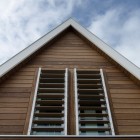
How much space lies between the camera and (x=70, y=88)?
528 cm

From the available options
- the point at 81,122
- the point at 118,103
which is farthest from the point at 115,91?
the point at 81,122

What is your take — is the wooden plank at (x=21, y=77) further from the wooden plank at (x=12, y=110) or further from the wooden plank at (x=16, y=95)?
the wooden plank at (x=12, y=110)

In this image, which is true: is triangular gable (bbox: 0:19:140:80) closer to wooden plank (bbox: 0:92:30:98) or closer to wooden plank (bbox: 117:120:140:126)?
wooden plank (bbox: 0:92:30:98)

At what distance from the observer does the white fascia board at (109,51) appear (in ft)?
17.7

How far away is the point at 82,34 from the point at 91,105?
8.97 ft

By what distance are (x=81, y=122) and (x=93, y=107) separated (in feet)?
1.40

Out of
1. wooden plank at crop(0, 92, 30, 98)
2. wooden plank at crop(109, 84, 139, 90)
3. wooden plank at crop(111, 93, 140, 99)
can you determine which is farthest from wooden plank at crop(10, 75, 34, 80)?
wooden plank at crop(111, 93, 140, 99)

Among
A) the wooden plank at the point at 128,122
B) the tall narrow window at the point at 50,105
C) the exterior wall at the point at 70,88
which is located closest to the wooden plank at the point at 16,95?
the exterior wall at the point at 70,88

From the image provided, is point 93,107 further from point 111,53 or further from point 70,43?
point 70,43

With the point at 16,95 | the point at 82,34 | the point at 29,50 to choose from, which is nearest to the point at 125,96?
the point at 16,95

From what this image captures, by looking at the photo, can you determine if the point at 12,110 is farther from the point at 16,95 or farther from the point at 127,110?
the point at 127,110

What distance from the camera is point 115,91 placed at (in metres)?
5.18

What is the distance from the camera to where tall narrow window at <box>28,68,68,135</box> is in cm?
424

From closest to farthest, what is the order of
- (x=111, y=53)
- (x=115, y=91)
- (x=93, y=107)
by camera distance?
(x=93, y=107) → (x=115, y=91) → (x=111, y=53)
